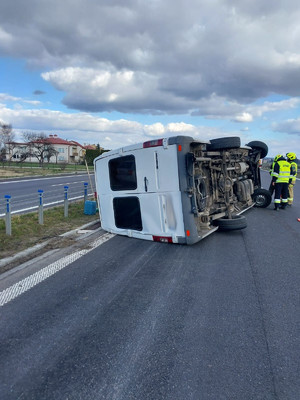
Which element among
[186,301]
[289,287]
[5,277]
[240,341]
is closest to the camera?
[240,341]

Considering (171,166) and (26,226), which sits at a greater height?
(171,166)

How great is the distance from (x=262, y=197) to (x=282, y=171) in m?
1.14

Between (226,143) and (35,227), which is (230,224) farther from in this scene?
(35,227)

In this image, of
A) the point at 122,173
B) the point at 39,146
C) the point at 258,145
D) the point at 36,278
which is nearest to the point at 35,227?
the point at 122,173

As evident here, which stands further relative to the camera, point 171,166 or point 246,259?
point 171,166

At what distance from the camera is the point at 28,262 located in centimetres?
544

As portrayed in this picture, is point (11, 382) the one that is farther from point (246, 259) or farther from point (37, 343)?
point (246, 259)

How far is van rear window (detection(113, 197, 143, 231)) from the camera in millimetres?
6566

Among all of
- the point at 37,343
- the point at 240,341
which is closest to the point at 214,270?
the point at 240,341

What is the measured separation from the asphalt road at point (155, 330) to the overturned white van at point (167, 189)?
0.92 meters

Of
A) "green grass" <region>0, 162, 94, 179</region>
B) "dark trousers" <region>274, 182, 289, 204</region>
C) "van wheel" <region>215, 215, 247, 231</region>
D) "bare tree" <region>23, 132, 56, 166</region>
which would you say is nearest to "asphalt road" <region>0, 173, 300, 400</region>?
"van wheel" <region>215, 215, 247, 231</region>

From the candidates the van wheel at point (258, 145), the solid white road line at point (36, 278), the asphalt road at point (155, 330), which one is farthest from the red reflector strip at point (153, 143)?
the van wheel at point (258, 145)

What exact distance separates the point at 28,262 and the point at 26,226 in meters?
2.91

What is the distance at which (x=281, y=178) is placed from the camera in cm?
1080
